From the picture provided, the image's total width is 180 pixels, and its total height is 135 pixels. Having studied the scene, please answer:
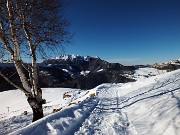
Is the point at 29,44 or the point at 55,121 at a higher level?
the point at 29,44

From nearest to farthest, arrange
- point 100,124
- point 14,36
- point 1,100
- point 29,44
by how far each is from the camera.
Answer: point 100,124 < point 14,36 < point 29,44 < point 1,100

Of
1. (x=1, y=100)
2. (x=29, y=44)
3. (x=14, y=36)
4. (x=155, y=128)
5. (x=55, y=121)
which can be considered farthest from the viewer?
(x=1, y=100)

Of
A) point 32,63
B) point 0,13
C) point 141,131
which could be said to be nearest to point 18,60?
point 32,63

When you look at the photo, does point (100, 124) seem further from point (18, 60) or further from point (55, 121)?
point (18, 60)

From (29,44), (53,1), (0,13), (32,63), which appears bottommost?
(32,63)

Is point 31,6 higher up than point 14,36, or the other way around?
point 31,6

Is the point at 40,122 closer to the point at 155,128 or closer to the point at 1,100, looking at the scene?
the point at 155,128

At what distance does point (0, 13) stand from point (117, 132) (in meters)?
7.30

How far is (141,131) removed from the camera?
7.97 metres

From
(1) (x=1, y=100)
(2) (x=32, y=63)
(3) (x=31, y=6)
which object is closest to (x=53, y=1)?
(3) (x=31, y=6)

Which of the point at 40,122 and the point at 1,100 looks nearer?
the point at 40,122

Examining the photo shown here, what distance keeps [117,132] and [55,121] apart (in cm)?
243

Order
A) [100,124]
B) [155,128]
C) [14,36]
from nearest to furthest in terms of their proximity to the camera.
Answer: [155,128]
[100,124]
[14,36]

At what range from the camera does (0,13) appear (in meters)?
11.3
